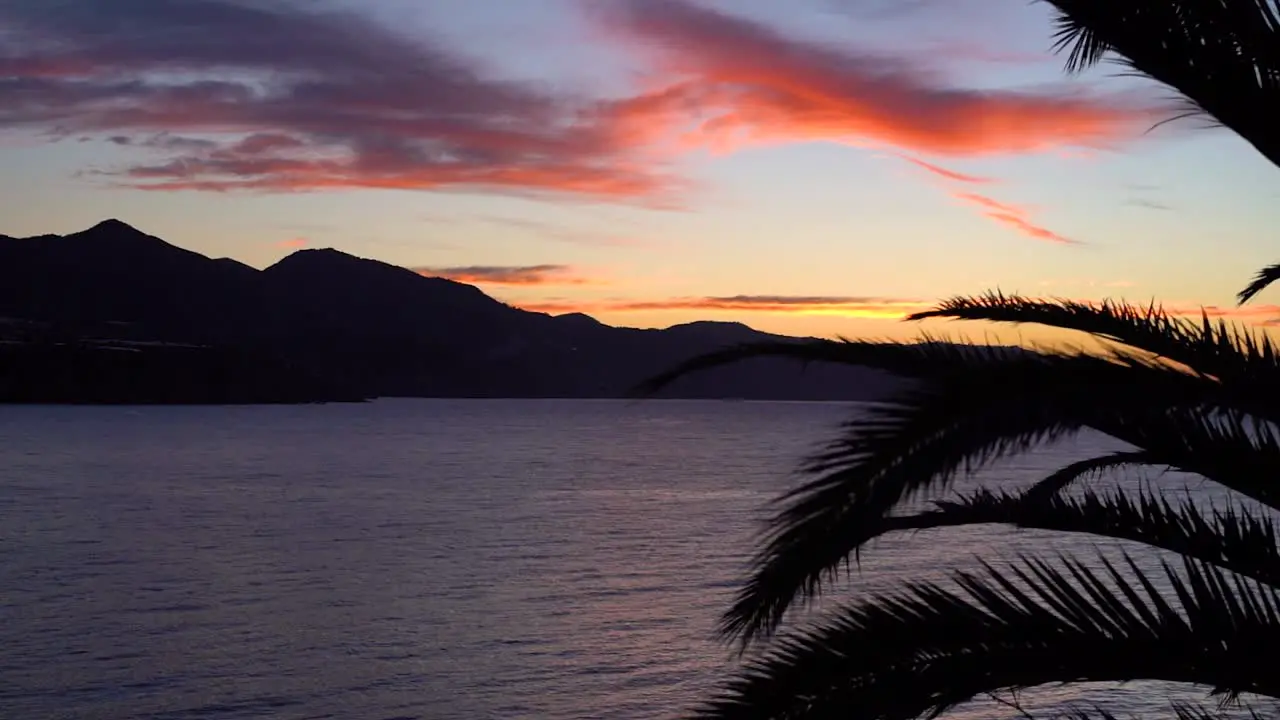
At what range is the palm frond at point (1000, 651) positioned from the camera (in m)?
4.05

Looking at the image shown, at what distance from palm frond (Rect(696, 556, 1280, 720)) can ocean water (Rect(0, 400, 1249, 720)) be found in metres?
1.20

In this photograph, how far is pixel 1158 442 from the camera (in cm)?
518

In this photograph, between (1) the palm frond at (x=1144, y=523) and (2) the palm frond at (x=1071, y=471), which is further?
(2) the palm frond at (x=1071, y=471)

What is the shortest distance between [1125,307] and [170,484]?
8366 centimetres

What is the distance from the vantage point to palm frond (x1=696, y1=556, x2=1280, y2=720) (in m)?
4.05

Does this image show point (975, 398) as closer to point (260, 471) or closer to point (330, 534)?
point (330, 534)

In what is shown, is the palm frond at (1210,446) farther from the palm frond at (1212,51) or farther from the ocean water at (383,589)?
the ocean water at (383,589)

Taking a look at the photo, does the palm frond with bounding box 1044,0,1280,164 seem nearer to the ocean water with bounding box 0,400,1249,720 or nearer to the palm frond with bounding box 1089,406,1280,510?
the palm frond with bounding box 1089,406,1280,510

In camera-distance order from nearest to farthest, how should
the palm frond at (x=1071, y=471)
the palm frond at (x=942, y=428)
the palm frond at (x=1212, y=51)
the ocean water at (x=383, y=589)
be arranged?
the palm frond at (x=942, y=428) < the palm frond at (x=1212, y=51) < the palm frond at (x=1071, y=471) < the ocean water at (x=383, y=589)

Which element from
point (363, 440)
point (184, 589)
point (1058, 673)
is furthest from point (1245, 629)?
point (363, 440)

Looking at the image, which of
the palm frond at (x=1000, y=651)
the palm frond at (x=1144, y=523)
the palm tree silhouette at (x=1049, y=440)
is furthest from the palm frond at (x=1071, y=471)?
the palm frond at (x=1000, y=651)

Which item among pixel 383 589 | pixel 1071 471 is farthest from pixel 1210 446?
pixel 383 589

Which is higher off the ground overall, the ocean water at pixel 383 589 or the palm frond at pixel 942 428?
the palm frond at pixel 942 428

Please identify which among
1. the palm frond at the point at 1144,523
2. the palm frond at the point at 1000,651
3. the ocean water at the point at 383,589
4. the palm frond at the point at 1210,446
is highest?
the palm frond at the point at 1210,446
